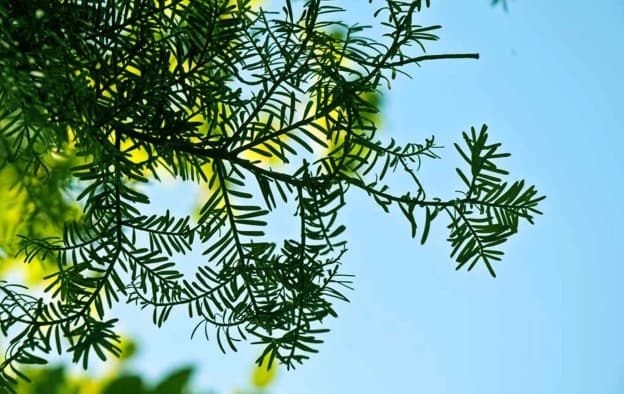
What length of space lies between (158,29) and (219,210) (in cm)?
10

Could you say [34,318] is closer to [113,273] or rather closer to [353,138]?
[113,273]

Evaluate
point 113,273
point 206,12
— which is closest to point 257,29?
point 206,12

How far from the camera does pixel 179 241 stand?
374mm

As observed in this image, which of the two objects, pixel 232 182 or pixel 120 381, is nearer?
pixel 232 182

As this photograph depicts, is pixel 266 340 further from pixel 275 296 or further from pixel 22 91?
pixel 22 91

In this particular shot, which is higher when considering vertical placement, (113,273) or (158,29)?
(158,29)

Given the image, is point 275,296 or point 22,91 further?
point 275,296

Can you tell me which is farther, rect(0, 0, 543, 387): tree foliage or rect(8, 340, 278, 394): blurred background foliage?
rect(8, 340, 278, 394): blurred background foliage

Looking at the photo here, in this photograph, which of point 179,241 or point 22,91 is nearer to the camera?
point 22,91

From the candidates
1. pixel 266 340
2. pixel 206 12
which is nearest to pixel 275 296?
pixel 266 340

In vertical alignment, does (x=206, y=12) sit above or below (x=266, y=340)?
above

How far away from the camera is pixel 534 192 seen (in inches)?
14.4

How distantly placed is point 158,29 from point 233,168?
9 cm

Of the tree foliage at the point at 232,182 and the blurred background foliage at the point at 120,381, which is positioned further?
the blurred background foliage at the point at 120,381
